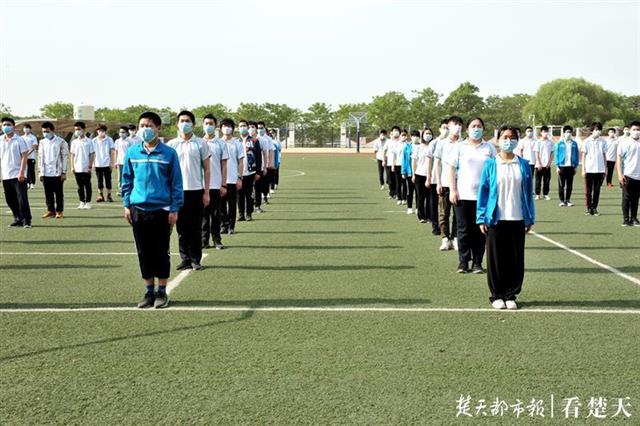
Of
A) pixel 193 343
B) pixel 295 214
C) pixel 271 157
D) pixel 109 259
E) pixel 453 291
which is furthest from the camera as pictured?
pixel 271 157

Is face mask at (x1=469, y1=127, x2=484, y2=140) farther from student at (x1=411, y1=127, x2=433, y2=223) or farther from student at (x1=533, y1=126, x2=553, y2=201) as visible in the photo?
student at (x1=533, y1=126, x2=553, y2=201)

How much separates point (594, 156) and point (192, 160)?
35.5ft

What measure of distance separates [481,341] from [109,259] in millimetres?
6337

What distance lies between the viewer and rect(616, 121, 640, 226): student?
14.8 m

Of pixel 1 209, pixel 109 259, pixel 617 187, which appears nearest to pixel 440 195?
pixel 109 259

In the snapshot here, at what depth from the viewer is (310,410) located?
4738mm

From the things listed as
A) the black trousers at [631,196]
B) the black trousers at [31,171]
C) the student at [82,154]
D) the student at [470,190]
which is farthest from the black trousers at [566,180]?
the black trousers at [31,171]

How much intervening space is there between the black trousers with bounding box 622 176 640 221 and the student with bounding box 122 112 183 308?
10454mm

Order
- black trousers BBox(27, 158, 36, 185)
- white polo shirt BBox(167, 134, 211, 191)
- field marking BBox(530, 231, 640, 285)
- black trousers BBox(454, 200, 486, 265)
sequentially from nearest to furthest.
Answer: field marking BBox(530, 231, 640, 285)
black trousers BBox(454, 200, 486, 265)
white polo shirt BBox(167, 134, 211, 191)
black trousers BBox(27, 158, 36, 185)

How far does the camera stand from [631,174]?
48.8 feet

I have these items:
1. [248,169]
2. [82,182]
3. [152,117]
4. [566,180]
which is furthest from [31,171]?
[152,117]

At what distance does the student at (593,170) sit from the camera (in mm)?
17047

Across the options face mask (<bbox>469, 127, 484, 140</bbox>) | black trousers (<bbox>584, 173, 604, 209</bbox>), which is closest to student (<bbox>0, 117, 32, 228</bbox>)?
face mask (<bbox>469, 127, 484, 140</bbox>)

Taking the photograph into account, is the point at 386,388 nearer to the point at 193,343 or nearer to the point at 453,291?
the point at 193,343
